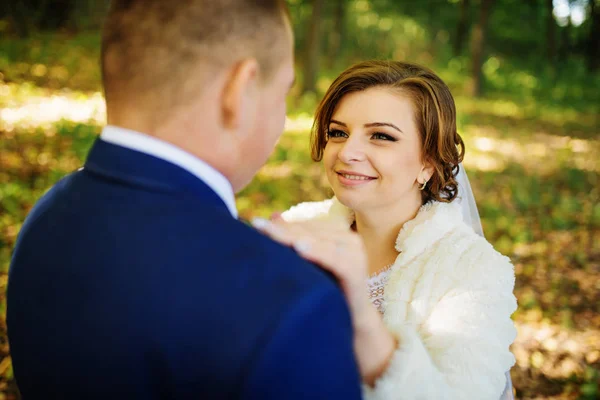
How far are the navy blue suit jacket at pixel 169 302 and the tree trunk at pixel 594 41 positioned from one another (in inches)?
1227

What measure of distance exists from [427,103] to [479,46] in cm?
1743

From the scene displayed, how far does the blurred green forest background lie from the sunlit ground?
2 cm

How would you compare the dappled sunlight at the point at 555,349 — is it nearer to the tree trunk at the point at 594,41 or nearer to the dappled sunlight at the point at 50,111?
the dappled sunlight at the point at 50,111

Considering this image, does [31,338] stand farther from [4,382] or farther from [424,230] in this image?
[4,382]

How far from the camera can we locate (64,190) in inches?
48.0

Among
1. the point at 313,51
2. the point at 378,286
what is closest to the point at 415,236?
the point at 378,286

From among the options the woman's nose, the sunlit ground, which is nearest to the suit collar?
the woman's nose

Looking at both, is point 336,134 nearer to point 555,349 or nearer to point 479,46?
point 555,349

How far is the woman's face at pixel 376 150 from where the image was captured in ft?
7.70

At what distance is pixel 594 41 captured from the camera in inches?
1088

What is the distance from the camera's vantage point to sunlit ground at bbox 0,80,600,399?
15.8ft

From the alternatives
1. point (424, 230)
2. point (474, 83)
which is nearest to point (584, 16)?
point (474, 83)

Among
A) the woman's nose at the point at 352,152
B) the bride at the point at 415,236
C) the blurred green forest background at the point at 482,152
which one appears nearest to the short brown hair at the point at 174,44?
the bride at the point at 415,236

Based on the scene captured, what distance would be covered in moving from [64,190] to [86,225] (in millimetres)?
204
